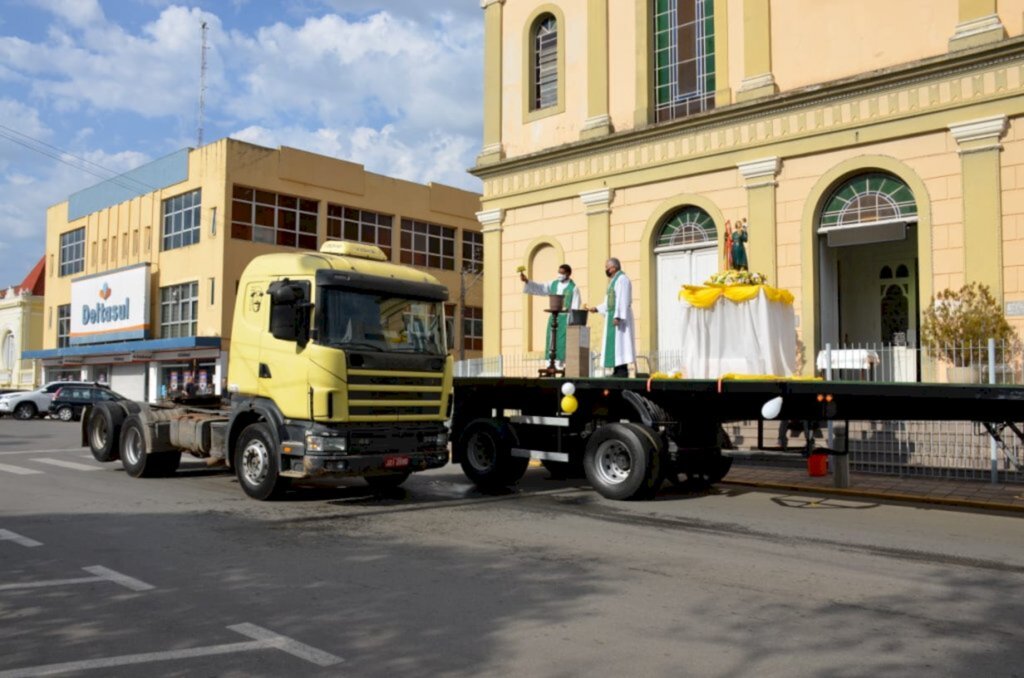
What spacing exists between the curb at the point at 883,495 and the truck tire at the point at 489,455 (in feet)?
10.5

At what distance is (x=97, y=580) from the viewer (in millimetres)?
6344

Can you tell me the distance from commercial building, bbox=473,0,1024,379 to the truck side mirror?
1007cm

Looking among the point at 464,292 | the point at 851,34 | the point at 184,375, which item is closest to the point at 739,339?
the point at 851,34

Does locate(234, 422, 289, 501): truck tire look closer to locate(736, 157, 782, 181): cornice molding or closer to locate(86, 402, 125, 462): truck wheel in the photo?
locate(86, 402, 125, 462): truck wheel

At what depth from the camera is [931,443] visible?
12992 mm

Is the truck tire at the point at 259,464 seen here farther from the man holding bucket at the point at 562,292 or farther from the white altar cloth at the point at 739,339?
the white altar cloth at the point at 739,339

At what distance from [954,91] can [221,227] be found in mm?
28161

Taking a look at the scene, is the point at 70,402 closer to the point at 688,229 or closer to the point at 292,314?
the point at 688,229

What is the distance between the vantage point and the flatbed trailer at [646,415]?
343 inches

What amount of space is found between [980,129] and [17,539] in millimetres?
14652

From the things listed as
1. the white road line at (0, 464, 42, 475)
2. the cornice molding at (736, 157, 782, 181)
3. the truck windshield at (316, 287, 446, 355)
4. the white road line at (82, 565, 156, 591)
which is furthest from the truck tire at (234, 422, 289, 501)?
the cornice molding at (736, 157, 782, 181)

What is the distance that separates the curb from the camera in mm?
10446

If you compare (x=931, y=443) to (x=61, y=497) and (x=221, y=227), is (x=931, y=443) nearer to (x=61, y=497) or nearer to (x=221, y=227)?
(x=61, y=497)

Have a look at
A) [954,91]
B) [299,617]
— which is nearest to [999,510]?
[954,91]
